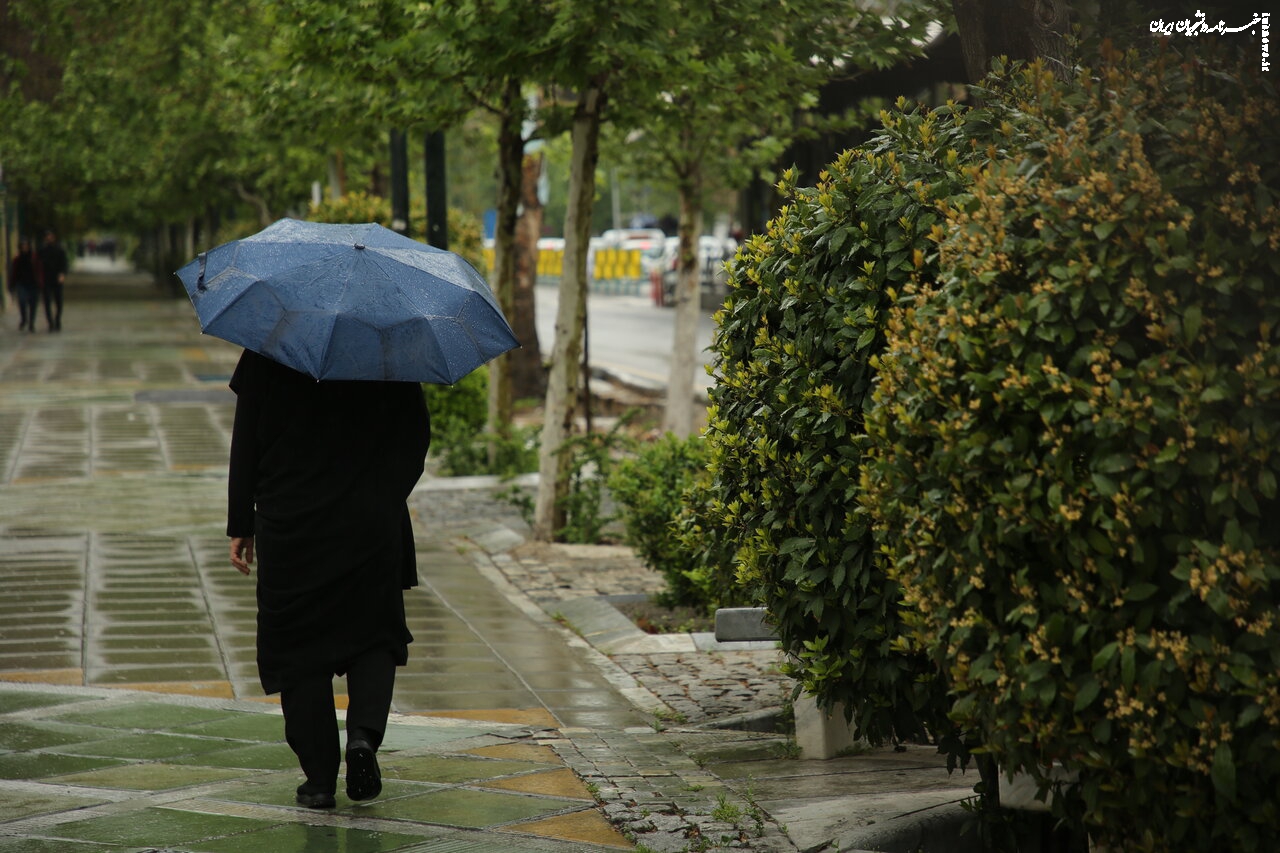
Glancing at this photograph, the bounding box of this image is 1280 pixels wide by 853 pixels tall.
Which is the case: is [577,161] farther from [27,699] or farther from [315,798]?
[315,798]

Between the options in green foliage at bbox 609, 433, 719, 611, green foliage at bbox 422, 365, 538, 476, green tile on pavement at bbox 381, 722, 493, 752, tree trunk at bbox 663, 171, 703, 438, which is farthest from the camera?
tree trunk at bbox 663, 171, 703, 438

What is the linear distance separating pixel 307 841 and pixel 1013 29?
3575mm

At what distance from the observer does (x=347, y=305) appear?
16.0 feet

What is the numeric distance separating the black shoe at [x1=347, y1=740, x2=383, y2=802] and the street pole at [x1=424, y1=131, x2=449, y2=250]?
942 cm

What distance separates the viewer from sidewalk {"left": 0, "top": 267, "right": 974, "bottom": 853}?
4766mm

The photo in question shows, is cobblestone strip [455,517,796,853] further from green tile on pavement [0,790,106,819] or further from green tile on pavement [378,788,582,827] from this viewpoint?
green tile on pavement [0,790,106,819]

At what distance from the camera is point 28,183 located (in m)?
40.5

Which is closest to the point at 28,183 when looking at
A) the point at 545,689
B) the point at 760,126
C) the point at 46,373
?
the point at 46,373

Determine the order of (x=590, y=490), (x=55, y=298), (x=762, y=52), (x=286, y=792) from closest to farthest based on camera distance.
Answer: (x=286, y=792) < (x=762, y=52) < (x=590, y=490) < (x=55, y=298)

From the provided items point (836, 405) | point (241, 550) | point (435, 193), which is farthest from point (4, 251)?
point (836, 405)

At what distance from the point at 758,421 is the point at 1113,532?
2.12m

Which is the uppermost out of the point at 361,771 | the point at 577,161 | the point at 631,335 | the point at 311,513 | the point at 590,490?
the point at 577,161

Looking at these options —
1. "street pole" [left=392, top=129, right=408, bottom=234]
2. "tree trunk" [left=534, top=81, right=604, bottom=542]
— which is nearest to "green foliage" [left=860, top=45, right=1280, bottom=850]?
"tree trunk" [left=534, top=81, right=604, bottom=542]

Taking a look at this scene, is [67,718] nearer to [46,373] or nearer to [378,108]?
[378,108]
